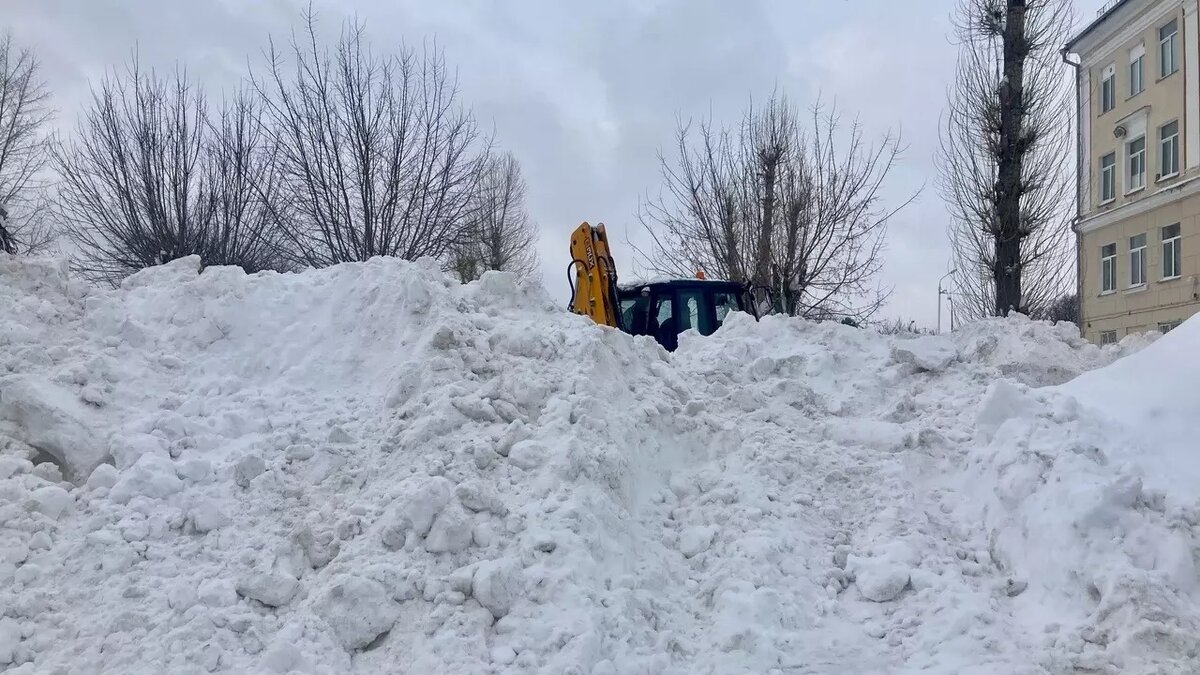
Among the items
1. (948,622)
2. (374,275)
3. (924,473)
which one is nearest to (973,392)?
(924,473)

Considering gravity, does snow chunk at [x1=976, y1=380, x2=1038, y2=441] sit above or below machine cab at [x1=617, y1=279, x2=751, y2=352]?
below

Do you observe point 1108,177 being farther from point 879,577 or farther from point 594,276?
point 879,577

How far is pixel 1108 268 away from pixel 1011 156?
36.4ft

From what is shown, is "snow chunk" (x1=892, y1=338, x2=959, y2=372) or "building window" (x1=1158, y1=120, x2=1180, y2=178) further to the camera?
"building window" (x1=1158, y1=120, x2=1180, y2=178)

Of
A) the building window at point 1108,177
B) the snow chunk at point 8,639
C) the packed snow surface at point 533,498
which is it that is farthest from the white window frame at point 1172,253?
the snow chunk at point 8,639

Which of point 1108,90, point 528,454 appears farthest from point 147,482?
point 1108,90

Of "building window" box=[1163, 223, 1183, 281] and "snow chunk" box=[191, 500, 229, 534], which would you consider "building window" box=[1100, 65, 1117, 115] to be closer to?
"building window" box=[1163, 223, 1183, 281]

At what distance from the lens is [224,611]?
4.12m

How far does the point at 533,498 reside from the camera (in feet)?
16.0

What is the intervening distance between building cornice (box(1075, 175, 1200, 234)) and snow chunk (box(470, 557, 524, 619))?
2242 centimetres

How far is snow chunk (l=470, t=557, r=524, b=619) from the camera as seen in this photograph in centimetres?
422

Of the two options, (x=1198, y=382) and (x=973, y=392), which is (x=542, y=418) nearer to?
(x=973, y=392)

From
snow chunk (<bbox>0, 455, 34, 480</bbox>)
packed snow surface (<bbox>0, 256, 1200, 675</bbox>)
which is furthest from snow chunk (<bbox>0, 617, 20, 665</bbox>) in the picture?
snow chunk (<bbox>0, 455, 34, 480</bbox>)

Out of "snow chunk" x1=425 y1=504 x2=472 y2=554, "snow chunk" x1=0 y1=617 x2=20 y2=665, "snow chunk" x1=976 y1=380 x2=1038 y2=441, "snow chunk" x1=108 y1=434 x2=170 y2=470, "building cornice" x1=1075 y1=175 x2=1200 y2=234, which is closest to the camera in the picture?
"snow chunk" x1=0 y1=617 x2=20 y2=665
